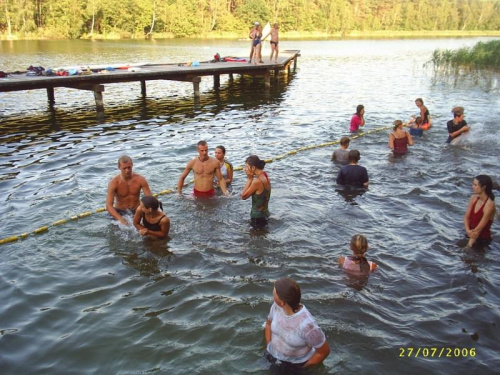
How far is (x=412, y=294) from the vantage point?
646 centimetres

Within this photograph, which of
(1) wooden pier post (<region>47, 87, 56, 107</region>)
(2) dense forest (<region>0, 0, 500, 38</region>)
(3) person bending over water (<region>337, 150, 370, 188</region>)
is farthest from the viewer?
(2) dense forest (<region>0, 0, 500, 38</region>)

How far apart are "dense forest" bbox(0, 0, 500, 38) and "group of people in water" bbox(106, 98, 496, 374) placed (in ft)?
217

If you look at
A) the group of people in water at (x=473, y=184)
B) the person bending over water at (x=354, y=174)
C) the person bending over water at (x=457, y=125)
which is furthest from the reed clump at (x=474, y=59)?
the person bending over water at (x=354, y=174)

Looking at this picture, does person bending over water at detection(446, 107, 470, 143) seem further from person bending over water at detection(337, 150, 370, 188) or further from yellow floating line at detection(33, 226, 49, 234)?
yellow floating line at detection(33, 226, 49, 234)

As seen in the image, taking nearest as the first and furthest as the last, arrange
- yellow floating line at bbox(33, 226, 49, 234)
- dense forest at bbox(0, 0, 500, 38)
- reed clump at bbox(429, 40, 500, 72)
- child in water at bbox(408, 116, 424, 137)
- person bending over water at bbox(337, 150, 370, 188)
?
yellow floating line at bbox(33, 226, 49, 234) < person bending over water at bbox(337, 150, 370, 188) < child in water at bbox(408, 116, 424, 137) < reed clump at bbox(429, 40, 500, 72) < dense forest at bbox(0, 0, 500, 38)

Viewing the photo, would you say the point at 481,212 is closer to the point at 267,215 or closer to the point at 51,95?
the point at 267,215

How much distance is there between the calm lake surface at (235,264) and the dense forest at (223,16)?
204 ft

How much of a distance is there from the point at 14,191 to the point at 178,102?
1319 centimetres

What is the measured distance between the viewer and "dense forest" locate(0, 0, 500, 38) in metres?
68.9

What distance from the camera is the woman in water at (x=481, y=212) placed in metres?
7.14

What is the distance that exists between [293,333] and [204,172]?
5.58 m

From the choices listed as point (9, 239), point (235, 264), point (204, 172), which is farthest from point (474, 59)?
point (9, 239)

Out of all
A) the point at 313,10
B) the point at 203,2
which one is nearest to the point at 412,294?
the point at 203,2
